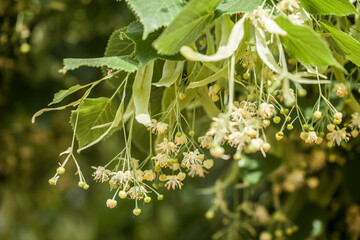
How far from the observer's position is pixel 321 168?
1317 mm

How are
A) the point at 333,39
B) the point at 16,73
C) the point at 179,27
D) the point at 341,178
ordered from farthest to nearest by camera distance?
the point at 16,73 → the point at 341,178 → the point at 333,39 → the point at 179,27

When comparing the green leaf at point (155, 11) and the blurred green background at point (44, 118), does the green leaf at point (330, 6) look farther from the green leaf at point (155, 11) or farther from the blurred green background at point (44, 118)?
the blurred green background at point (44, 118)

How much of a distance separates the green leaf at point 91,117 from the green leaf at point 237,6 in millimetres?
241

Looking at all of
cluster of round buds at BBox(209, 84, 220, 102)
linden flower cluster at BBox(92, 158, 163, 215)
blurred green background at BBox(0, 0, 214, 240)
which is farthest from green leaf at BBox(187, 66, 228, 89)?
blurred green background at BBox(0, 0, 214, 240)

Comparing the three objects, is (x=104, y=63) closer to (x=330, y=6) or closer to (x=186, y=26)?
(x=186, y=26)

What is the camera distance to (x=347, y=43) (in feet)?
1.86

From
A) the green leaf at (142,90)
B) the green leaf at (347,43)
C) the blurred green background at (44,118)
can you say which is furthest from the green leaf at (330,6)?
the blurred green background at (44,118)

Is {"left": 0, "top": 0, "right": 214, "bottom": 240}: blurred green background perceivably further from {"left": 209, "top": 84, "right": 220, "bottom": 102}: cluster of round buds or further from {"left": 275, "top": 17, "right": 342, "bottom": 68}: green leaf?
{"left": 275, "top": 17, "right": 342, "bottom": 68}: green leaf

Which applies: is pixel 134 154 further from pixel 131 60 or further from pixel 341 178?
pixel 341 178

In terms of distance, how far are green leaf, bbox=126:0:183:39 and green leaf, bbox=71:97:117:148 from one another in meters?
0.18

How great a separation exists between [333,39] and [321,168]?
805mm

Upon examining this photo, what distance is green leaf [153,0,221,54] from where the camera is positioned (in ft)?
1.51

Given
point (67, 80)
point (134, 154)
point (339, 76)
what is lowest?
point (67, 80)

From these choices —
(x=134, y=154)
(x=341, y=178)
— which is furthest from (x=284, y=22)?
(x=341, y=178)
